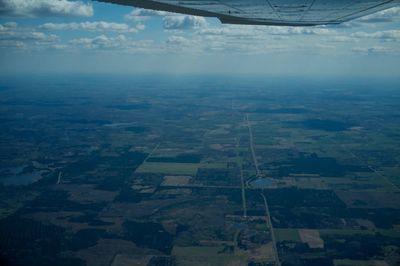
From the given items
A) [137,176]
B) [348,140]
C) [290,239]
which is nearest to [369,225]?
[290,239]

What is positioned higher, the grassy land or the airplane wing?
the airplane wing

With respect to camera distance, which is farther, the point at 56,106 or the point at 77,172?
the point at 56,106

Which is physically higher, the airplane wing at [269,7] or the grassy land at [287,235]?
the airplane wing at [269,7]

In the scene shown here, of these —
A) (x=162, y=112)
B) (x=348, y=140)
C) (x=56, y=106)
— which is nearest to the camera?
(x=348, y=140)

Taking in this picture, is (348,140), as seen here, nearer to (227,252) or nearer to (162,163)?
(162,163)

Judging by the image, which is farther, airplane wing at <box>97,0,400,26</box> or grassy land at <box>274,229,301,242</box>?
grassy land at <box>274,229,301,242</box>

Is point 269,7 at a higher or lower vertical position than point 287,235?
higher

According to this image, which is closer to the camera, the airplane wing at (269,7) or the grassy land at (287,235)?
the airplane wing at (269,7)

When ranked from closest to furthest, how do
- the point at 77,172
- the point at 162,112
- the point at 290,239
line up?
the point at 290,239 < the point at 77,172 < the point at 162,112

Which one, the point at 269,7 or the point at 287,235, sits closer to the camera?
the point at 269,7
